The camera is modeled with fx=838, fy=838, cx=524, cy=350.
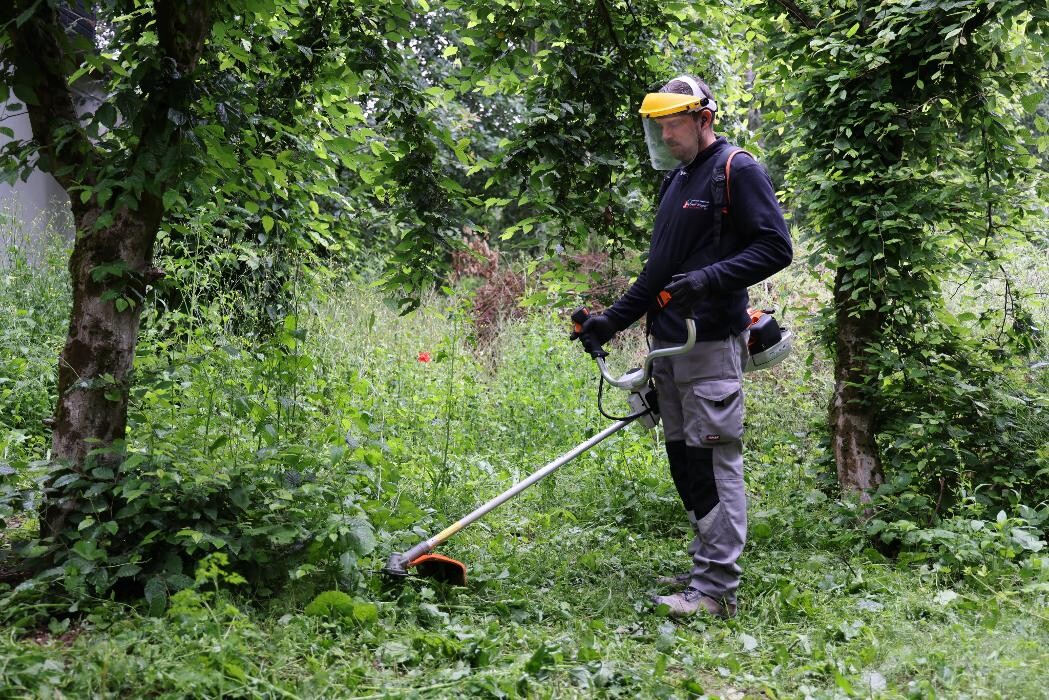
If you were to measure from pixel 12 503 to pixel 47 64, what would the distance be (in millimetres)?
1592

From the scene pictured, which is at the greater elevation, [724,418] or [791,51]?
[791,51]

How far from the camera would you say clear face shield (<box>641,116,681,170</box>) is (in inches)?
146

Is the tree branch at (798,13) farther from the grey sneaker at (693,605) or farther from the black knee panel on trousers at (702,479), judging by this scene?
the grey sneaker at (693,605)

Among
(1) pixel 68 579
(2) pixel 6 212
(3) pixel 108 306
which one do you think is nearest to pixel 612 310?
(3) pixel 108 306

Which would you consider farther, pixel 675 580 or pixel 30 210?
pixel 30 210

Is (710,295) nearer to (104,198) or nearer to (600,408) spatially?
(600,408)

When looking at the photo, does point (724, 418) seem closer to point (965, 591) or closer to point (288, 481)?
point (965, 591)

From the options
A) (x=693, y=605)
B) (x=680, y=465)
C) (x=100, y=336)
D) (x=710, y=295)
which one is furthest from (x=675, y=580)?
(x=100, y=336)

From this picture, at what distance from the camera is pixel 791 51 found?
4.74 m

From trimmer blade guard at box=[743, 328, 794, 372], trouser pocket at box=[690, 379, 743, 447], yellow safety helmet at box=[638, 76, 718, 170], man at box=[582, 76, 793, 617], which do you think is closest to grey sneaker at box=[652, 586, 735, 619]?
man at box=[582, 76, 793, 617]

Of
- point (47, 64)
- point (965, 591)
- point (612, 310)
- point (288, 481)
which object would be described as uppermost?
point (47, 64)

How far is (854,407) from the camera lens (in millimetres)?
4508

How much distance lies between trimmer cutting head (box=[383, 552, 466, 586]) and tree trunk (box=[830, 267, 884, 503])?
2226 millimetres

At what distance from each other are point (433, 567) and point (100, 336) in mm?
1606
